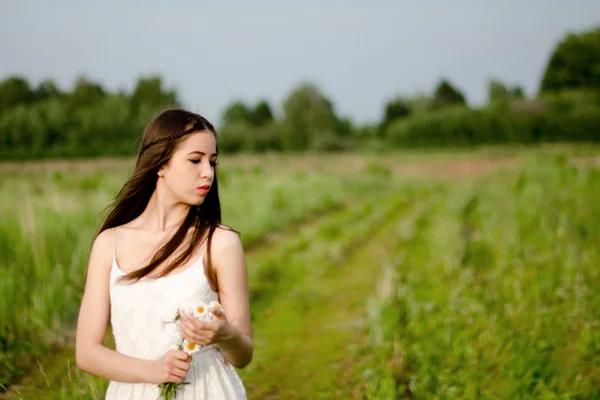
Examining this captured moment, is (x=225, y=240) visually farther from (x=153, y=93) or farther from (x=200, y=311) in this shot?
(x=153, y=93)

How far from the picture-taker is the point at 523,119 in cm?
3272

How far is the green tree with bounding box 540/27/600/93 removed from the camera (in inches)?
1609

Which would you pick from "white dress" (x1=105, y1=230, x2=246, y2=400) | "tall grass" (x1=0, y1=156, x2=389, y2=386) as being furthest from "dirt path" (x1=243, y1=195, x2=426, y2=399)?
"white dress" (x1=105, y1=230, x2=246, y2=400)

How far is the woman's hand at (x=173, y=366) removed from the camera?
1.65m

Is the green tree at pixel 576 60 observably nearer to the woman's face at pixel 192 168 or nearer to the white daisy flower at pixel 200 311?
the woman's face at pixel 192 168

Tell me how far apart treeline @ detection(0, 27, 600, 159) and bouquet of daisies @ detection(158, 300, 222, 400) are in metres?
1.03

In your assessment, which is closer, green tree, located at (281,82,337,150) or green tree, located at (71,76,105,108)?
green tree, located at (71,76,105,108)

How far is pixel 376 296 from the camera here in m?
5.50

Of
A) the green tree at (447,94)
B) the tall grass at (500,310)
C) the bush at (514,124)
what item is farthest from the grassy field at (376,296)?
the green tree at (447,94)

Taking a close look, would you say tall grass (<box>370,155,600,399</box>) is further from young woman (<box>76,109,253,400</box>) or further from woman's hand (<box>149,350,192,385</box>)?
woman's hand (<box>149,350,192,385</box>)

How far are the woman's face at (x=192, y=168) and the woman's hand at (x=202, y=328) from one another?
546 mm

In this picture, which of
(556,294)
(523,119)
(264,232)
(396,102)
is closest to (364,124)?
(396,102)

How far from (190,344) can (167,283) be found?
322mm

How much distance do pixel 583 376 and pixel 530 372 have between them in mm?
434
